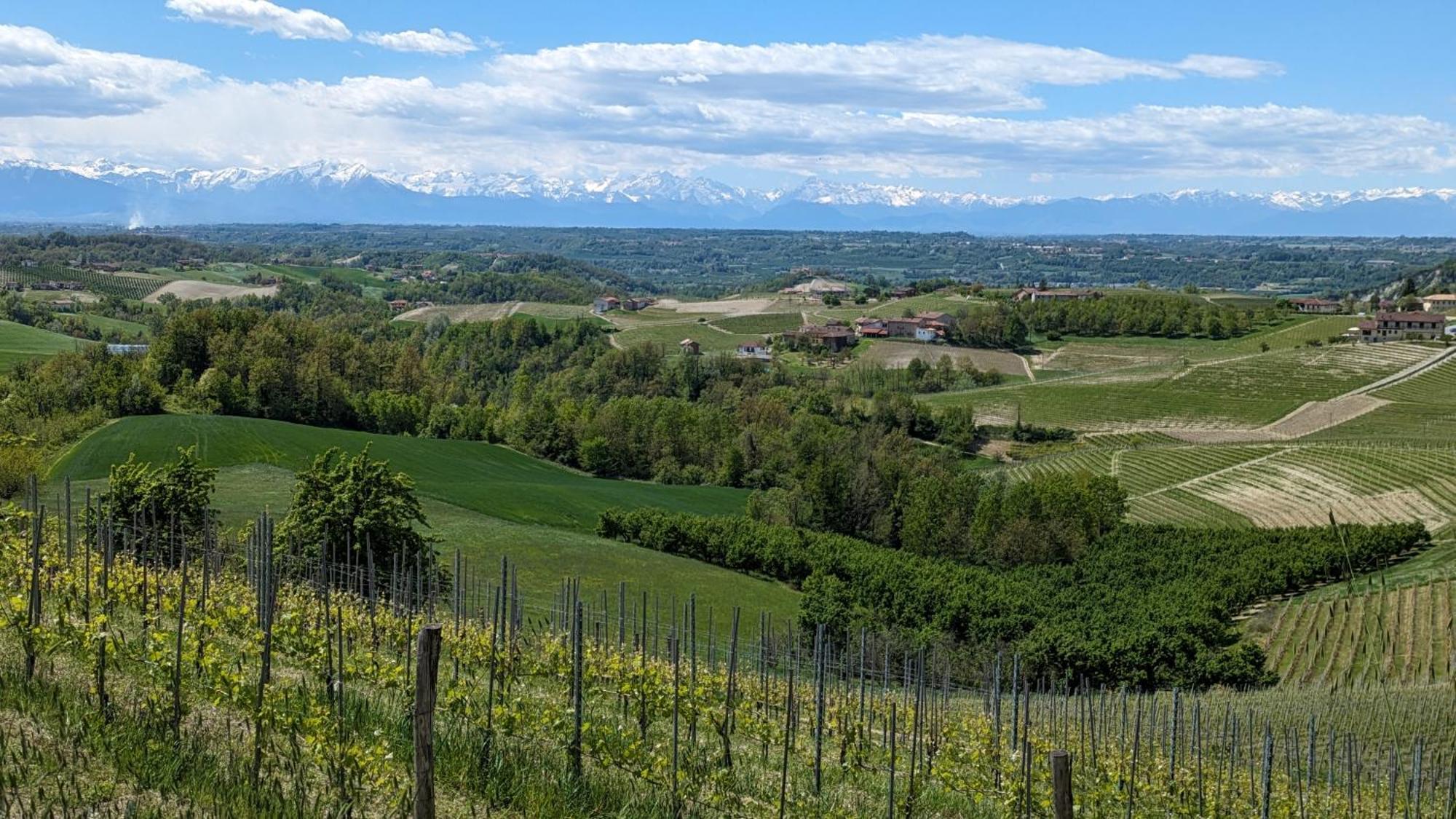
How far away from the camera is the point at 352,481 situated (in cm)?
2723

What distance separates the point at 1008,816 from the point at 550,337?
4678 inches

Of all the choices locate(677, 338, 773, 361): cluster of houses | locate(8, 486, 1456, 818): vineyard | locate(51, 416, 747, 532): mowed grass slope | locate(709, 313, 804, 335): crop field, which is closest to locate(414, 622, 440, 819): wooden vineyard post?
locate(8, 486, 1456, 818): vineyard

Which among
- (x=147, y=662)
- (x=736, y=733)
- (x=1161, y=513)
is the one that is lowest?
(x=1161, y=513)

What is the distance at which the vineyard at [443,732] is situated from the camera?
746cm

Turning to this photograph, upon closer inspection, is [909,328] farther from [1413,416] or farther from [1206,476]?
[1206,476]

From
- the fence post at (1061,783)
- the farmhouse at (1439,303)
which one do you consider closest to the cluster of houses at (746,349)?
the farmhouse at (1439,303)

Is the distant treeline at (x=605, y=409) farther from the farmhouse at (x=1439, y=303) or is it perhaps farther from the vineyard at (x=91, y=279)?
the farmhouse at (x=1439, y=303)

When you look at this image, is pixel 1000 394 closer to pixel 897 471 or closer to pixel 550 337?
pixel 897 471

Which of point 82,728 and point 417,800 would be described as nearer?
point 417,800

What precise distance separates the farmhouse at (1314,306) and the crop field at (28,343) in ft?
499

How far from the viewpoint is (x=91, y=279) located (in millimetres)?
156875

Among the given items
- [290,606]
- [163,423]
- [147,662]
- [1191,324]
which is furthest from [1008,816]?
[1191,324]

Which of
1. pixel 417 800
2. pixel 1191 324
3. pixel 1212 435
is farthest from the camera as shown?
pixel 1191 324

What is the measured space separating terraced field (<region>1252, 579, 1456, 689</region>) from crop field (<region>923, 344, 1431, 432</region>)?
47.7 meters
